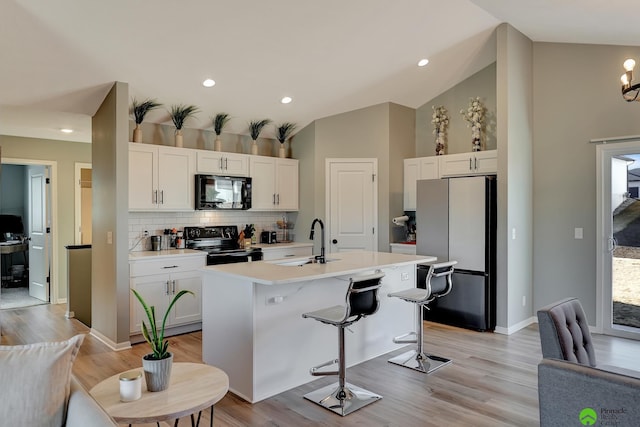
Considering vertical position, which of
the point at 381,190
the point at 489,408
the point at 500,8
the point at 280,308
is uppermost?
the point at 500,8

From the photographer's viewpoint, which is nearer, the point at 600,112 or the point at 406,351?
the point at 406,351

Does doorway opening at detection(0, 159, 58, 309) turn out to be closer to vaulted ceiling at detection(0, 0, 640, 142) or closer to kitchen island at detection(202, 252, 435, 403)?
vaulted ceiling at detection(0, 0, 640, 142)

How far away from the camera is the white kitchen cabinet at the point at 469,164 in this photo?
512cm

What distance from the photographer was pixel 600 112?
15.7ft

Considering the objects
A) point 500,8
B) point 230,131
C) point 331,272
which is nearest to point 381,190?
point 230,131

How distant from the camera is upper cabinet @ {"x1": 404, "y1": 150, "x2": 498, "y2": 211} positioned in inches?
203

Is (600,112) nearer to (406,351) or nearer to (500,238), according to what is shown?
(500,238)

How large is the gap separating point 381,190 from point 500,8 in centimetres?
270

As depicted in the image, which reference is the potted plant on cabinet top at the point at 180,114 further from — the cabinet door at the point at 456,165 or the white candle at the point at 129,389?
the white candle at the point at 129,389

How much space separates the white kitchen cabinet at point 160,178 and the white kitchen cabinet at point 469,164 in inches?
128

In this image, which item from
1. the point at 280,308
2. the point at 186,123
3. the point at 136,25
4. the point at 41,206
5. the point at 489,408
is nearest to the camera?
the point at 489,408

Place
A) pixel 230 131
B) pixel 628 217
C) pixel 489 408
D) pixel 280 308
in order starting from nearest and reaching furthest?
pixel 489 408, pixel 280 308, pixel 628 217, pixel 230 131

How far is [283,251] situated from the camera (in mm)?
5965

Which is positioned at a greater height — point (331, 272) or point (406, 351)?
point (331, 272)
